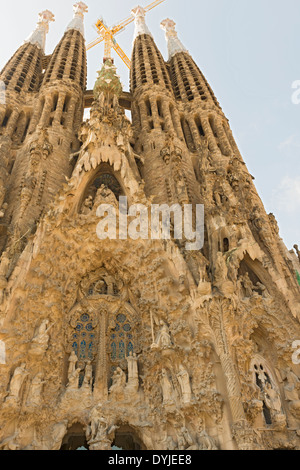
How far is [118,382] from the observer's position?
9250 millimetres

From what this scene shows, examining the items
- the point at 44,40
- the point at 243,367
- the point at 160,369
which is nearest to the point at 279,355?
the point at 243,367

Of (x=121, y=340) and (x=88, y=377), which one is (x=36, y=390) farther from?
(x=121, y=340)

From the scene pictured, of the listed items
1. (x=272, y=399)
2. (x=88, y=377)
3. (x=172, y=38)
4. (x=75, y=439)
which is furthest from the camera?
(x=172, y=38)

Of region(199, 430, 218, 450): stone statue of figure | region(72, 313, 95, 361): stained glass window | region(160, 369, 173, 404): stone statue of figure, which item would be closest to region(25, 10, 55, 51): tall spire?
region(72, 313, 95, 361): stained glass window

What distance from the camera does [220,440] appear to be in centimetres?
756

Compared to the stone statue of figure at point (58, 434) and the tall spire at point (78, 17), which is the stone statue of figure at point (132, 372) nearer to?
the stone statue of figure at point (58, 434)

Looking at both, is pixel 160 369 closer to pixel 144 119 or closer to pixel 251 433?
pixel 251 433

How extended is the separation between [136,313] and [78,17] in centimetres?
2550

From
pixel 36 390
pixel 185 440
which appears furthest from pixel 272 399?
pixel 36 390

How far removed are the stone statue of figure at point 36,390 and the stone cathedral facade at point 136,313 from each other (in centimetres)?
3

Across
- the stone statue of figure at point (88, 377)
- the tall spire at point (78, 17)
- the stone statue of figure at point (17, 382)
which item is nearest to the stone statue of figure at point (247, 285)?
the stone statue of figure at point (88, 377)

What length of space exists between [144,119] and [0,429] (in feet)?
Answer: 47.2

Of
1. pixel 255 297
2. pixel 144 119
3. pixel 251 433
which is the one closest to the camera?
pixel 251 433

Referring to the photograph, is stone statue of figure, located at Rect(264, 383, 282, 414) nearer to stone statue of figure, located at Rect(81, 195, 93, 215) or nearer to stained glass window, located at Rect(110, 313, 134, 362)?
stained glass window, located at Rect(110, 313, 134, 362)
